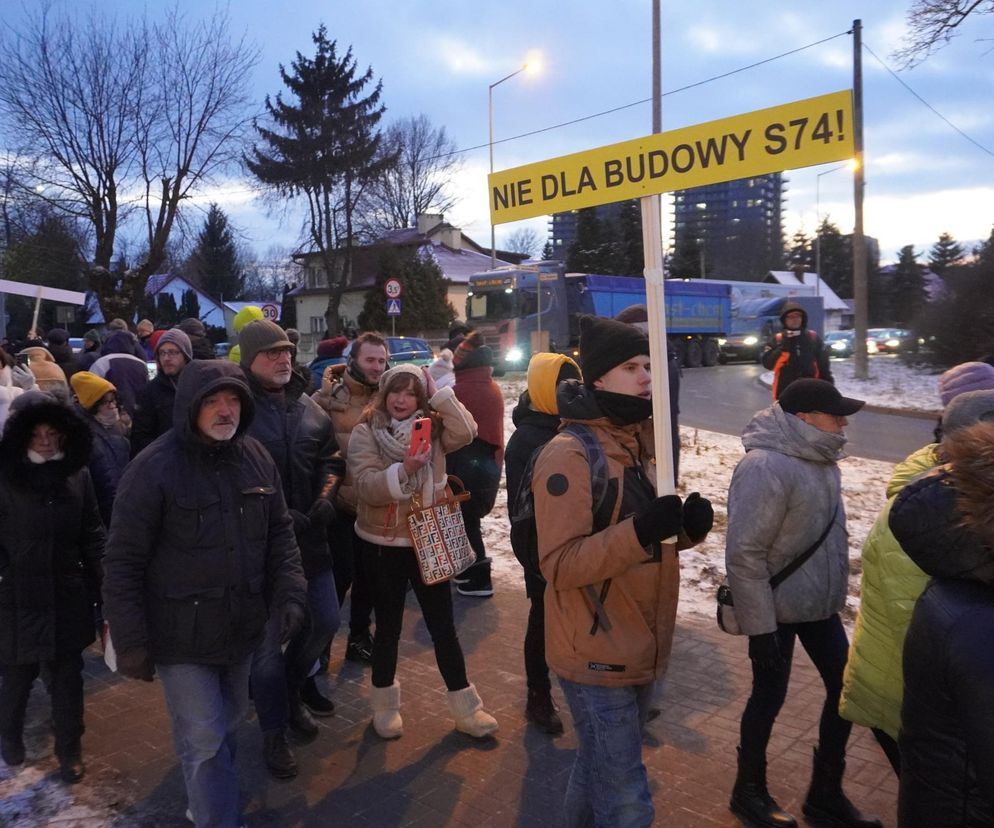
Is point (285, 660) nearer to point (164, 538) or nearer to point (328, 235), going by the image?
point (164, 538)

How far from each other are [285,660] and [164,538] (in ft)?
4.62

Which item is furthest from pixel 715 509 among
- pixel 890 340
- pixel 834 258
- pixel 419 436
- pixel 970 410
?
pixel 834 258

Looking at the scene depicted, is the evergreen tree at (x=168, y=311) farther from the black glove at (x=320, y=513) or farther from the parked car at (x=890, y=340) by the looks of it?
the black glove at (x=320, y=513)

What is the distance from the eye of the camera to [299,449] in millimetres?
4203

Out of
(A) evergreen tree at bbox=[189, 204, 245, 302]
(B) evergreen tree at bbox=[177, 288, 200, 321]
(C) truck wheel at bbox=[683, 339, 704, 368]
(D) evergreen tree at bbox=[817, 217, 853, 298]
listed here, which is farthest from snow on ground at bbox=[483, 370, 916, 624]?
(D) evergreen tree at bbox=[817, 217, 853, 298]

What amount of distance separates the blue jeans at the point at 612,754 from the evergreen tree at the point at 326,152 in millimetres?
A: 38527

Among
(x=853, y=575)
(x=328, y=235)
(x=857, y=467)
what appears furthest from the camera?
(x=328, y=235)

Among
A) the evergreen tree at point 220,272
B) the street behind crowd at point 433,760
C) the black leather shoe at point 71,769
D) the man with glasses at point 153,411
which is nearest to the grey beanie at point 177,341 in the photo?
the man with glasses at point 153,411

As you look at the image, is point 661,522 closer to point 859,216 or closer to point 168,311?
point 859,216

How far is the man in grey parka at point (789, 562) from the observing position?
10.5 feet

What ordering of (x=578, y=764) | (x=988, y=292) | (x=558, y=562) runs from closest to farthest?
(x=558, y=562), (x=578, y=764), (x=988, y=292)

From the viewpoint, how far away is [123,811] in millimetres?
3672

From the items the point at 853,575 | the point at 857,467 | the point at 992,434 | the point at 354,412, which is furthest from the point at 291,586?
the point at 857,467

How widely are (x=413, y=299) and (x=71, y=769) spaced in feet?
134
